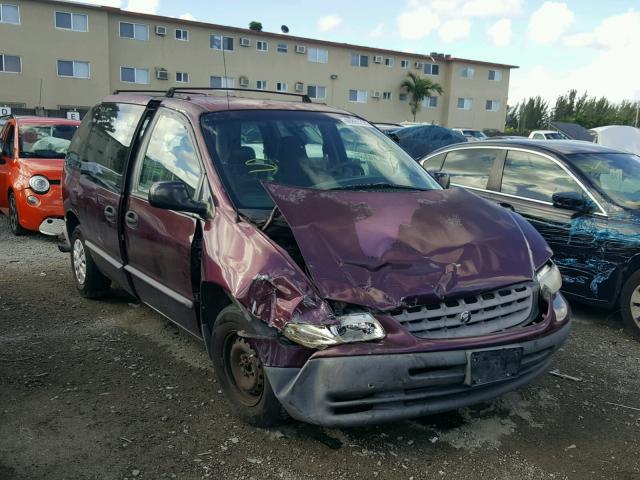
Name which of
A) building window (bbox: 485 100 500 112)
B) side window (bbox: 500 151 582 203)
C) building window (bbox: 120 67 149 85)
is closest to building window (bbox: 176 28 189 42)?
building window (bbox: 120 67 149 85)

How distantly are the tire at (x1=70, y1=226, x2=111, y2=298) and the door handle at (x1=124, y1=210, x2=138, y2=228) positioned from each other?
→ 4.05 ft

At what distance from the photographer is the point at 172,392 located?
3736 mm

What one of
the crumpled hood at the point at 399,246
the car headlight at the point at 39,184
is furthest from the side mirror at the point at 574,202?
the car headlight at the point at 39,184

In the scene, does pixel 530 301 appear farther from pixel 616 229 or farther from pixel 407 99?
pixel 407 99

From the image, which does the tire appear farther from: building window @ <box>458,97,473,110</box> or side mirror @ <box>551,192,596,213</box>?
building window @ <box>458,97,473,110</box>

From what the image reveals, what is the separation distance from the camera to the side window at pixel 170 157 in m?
3.74

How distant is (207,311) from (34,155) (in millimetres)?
6300

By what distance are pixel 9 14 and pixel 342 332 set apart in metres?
35.9

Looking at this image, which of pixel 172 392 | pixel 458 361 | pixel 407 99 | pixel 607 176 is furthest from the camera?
pixel 407 99

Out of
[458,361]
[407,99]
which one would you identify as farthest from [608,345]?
[407,99]

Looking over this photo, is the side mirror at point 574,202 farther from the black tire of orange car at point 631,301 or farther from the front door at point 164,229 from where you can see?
the front door at point 164,229

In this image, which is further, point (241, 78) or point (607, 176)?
point (241, 78)

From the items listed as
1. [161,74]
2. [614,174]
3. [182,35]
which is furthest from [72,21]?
[614,174]

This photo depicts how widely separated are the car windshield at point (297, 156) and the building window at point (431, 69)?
45724 millimetres
